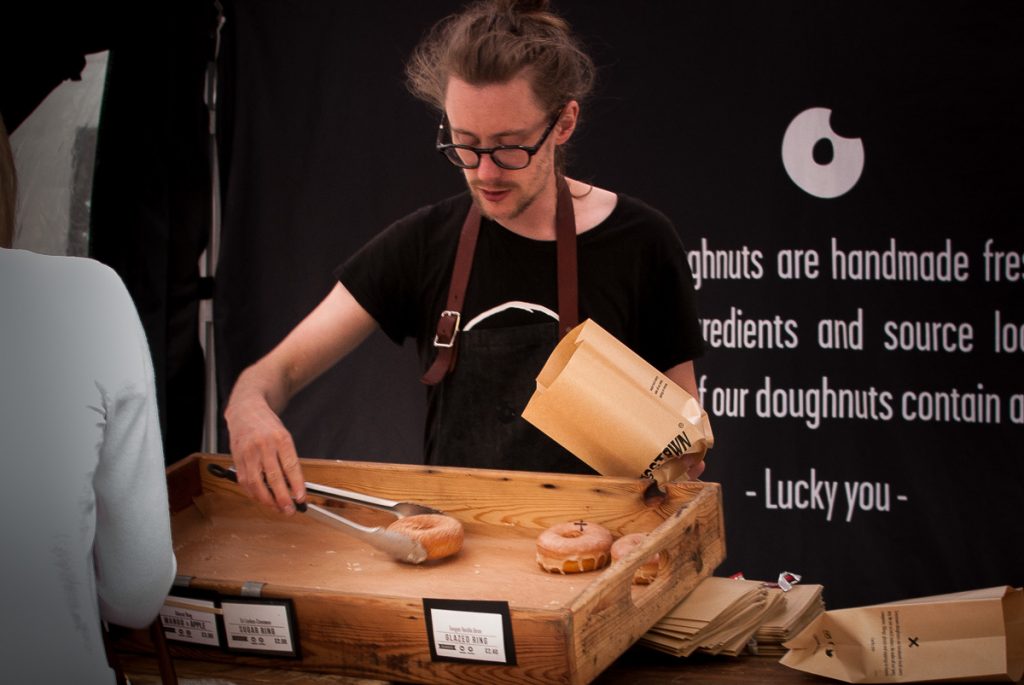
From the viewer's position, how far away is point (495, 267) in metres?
2.46

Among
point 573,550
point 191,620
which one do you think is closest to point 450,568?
point 573,550

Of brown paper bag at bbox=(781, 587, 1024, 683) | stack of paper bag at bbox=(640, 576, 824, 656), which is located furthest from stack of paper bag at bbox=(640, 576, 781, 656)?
brown paper bag at bbox=(781, 587, 1024, 683)

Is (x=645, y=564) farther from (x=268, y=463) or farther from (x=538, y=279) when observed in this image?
(x=538, y=279)

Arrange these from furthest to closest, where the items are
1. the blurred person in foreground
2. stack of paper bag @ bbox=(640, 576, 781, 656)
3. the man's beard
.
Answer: the man's beard, stack of paper bag @ bbox=(640, 576, 781, 656), the blurred person in foreground

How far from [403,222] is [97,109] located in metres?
1.27

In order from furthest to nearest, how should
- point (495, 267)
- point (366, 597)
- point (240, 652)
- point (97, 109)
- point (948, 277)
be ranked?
point (948, 277)
point (97, 109)
point (495, 267)
point (240, 652)
point (366, 597)

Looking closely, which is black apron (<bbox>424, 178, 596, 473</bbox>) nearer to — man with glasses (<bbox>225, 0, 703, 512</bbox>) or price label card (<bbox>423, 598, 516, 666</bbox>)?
man with glasses (<bbox>225, 0, 703, 512</bbox>)

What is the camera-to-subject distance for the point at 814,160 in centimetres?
350

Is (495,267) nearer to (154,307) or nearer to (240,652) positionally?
(240,652)

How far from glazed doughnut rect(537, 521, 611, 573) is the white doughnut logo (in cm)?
194

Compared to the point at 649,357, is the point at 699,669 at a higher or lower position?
lower

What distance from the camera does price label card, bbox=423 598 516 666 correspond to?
151 cm

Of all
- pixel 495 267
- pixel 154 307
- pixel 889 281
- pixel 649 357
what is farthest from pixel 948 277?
pixel 154 307

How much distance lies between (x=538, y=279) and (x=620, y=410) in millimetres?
550
